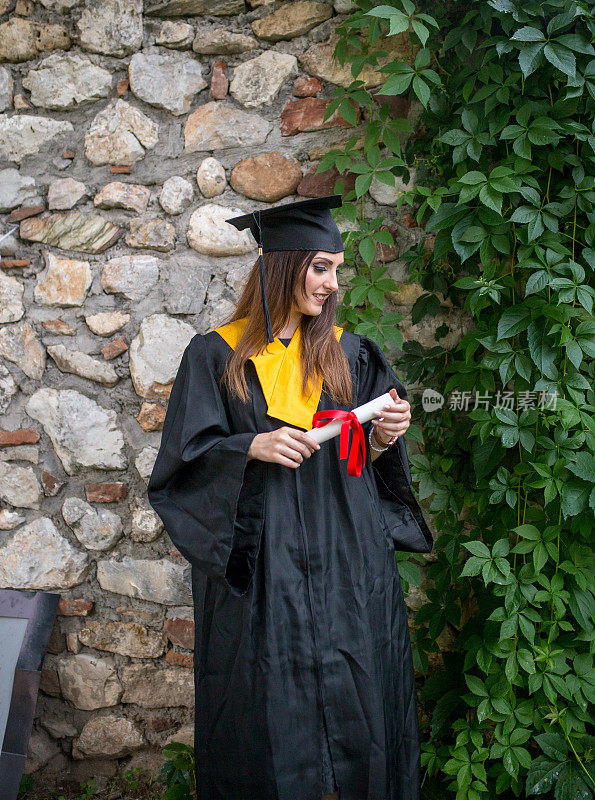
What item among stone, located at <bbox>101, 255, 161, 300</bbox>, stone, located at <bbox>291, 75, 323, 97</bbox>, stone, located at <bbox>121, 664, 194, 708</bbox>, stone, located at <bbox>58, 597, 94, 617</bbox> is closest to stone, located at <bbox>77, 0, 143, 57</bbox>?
stone, located at <bbox>291, 75, 323, 97</bbox>

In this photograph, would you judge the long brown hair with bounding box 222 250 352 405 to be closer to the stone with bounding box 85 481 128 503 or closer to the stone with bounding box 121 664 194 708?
the stone with bounding box 85 481 128 503

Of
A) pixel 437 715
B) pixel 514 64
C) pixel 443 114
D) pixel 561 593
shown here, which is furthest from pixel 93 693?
pixel 514 64

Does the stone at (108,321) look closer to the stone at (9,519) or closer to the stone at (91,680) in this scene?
the stone at (9,519)

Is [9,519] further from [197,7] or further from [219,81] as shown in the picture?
[197,7]

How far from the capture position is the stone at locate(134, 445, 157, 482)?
2152 mm

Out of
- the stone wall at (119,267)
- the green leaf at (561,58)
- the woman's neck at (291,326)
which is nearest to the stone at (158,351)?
the stone wall at (119,267)

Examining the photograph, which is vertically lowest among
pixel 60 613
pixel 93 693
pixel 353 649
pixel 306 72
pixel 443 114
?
pixel 93 693

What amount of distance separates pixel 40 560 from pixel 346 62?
186 cm

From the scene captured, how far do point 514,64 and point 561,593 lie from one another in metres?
1.38

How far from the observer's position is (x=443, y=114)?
6.19 ft

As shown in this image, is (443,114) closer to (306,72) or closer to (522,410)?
(306,72)

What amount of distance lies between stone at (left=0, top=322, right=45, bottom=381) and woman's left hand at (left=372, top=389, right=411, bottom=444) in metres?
1.25

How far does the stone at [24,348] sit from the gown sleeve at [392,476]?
45.1 inches

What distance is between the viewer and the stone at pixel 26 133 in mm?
2184
